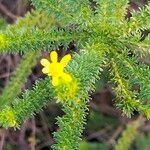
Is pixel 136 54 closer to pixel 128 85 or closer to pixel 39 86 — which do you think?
pixel 128 85

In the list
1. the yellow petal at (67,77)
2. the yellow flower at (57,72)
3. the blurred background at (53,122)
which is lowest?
the yellow petal at (67,77)

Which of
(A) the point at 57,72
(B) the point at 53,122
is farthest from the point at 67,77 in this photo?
(B) the point at 53,122

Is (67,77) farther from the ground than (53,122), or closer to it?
closer to it

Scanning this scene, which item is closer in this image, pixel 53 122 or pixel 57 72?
pixel 57 72

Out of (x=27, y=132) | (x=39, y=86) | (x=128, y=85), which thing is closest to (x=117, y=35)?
(x=128, y=85)

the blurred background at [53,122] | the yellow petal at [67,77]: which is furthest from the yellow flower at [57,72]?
the blurred background at [53,122]

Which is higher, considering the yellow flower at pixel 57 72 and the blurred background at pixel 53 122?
the blurred background at pixel 53 122

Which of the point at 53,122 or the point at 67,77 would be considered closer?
the point at 67,77

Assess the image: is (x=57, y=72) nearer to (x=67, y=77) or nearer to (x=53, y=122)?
(x=67, y=77)

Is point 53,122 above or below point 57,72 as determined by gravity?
above

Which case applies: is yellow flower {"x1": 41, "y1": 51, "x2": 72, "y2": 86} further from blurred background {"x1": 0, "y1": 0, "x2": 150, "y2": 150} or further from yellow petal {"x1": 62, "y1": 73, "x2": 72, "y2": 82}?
blurred background {"x1": 0, "y1": 0, "x2": 150, "y2": 150}

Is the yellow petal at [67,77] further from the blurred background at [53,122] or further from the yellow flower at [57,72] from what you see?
the blurred background at [53,122]
